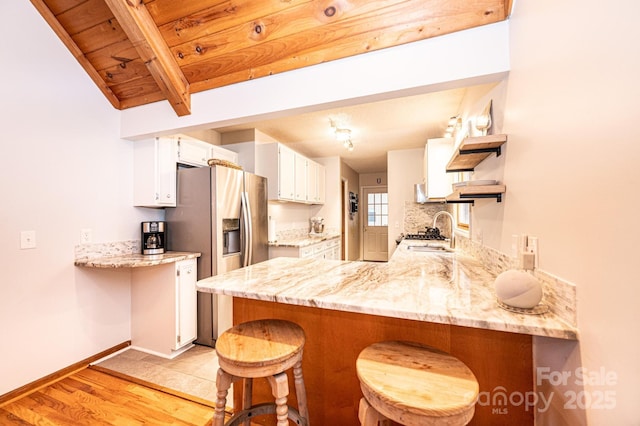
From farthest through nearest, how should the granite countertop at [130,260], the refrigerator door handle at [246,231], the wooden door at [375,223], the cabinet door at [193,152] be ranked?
the wooden door at [375,223]
the refrigerator door handle at [246,231]
the cabinet door at [193,152]
the granite countertop at [130,260]

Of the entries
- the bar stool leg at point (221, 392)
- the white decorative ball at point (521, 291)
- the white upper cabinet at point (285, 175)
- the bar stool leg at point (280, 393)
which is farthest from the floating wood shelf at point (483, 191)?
the white upper cabinet at point (285, 175)

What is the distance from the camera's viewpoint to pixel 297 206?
4840 mm

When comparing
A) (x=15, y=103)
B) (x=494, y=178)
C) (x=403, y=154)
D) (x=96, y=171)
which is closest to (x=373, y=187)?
(x=403, y=154)

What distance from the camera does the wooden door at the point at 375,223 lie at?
7129mm

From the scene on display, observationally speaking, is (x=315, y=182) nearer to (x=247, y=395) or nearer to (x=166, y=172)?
(x=166, y=172)

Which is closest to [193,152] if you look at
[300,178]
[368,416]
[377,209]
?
[300,178]

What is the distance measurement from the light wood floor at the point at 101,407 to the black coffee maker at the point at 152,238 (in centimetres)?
107

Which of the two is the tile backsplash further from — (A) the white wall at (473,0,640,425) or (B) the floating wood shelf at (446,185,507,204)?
(A) the white wall at (473,0,640,425)

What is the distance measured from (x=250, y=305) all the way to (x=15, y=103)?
2258 mm

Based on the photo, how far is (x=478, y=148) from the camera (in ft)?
5.04

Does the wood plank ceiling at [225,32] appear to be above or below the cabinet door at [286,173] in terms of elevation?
above

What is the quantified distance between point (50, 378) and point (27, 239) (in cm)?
108

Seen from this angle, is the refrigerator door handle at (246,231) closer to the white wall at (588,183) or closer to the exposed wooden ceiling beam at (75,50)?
the exposed wooden ceiling beam at (75,50)

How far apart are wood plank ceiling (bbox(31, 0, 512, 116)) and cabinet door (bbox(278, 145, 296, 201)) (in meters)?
1.61
